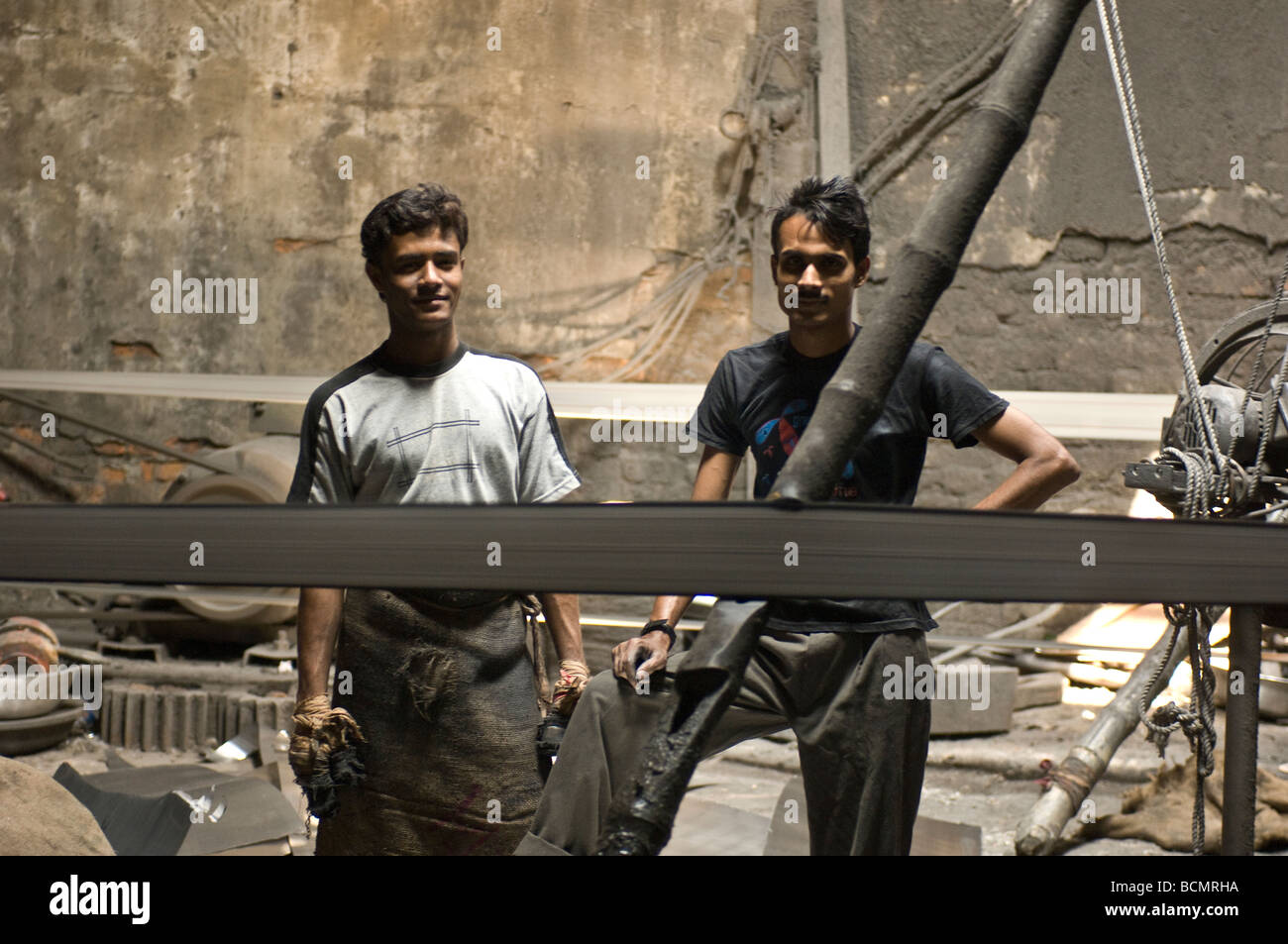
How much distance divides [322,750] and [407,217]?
834 millimetres

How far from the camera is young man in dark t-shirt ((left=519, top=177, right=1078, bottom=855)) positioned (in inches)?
62.7

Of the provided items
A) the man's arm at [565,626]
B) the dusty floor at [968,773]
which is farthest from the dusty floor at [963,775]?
the man's arm at [565,626]

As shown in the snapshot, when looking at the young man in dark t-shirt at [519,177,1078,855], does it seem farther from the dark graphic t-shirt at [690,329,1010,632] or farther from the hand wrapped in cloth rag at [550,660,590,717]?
the hand wrapped in cloth rag at [550,660,590,717]

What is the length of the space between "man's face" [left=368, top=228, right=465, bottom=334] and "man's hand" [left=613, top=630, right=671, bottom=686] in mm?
600

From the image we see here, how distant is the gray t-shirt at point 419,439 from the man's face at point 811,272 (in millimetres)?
506

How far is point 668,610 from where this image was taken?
5.54 feet

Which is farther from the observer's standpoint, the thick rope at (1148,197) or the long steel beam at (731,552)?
the thick rope at (1148,197)

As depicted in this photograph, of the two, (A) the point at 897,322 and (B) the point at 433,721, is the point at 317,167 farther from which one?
(A) the point at 897,322

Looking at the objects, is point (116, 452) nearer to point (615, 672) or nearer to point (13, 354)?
point (13, 354)

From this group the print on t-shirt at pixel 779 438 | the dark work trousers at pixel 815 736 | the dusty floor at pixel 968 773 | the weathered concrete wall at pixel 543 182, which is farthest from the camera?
the weathered concrete wall at pixel 543 182

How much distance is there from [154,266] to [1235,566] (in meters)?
4.97

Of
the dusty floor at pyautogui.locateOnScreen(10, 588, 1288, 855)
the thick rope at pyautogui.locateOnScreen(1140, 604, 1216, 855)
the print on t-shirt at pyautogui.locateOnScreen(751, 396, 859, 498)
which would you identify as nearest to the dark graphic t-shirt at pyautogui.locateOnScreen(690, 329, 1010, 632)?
the print on t-shirt at pyautogui.locateOnScreen(751, 396, 859, 498)

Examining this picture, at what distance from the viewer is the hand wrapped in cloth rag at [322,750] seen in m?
1.86

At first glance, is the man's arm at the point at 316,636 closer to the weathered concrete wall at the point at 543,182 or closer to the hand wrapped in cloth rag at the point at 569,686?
the hand wrapped in cloth rag at the point at 569,686
